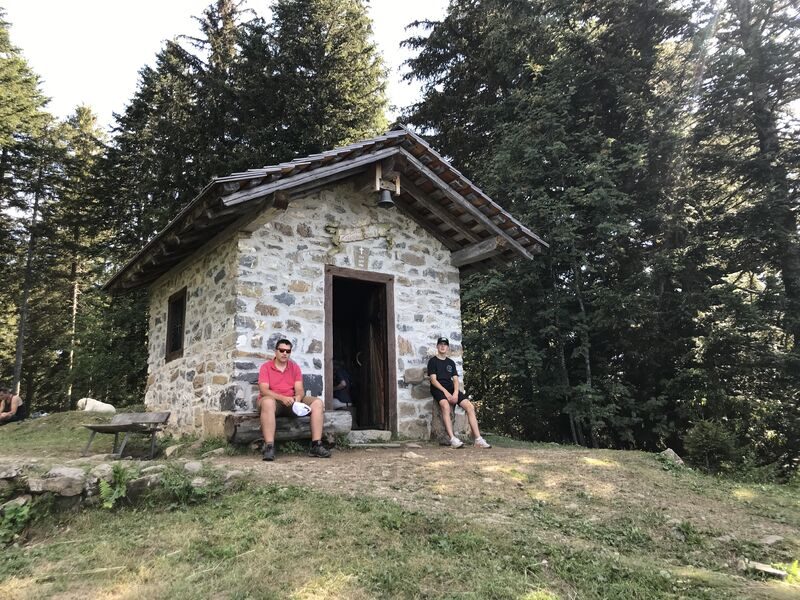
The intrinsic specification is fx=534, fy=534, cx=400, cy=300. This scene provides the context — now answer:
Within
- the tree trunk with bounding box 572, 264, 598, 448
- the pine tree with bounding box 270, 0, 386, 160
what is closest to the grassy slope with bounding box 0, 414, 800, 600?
the tree trunk with bounding box 572, 264, 598, 448

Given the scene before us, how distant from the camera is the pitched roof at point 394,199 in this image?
6.02 metres

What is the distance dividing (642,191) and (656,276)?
2345 mm

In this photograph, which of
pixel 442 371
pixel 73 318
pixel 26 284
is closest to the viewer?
pixel 442 371

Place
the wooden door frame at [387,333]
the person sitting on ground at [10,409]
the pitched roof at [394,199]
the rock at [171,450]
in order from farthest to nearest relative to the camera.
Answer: the person sitting on ground at [10,409], the wooden door frame at [387,333], the rock at [171,450], the pitched roof at [394,199]

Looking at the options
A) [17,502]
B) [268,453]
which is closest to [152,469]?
[17,502]

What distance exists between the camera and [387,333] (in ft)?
24.7

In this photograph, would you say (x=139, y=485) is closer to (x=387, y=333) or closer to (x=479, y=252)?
(x=387, y=333)

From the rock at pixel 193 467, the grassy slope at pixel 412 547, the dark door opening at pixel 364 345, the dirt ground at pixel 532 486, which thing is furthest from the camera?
A: the dark door opening at pixel 364 345

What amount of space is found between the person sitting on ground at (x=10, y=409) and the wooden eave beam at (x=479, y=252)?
950 centimetres

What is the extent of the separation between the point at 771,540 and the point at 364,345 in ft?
19.5

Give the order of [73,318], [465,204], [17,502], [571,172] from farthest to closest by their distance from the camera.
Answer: [73,318] → [571,172] → [465,204] → [17,502]

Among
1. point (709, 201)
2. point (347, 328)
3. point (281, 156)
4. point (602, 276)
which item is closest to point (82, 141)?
point (281, 156)

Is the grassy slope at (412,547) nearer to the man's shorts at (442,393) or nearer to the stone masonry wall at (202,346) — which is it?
the man's shorts at (442,393)

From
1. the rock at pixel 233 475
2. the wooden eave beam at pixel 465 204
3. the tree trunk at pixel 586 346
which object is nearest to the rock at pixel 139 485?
the rock at pixel 233 475
